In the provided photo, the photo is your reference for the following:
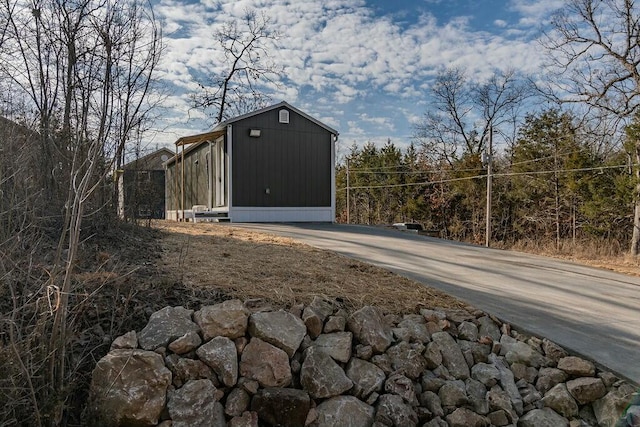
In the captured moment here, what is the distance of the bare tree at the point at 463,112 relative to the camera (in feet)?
70.8

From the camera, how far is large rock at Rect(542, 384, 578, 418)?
118 inches

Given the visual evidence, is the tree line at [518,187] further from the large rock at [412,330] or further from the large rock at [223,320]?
the large rock at [223,320]

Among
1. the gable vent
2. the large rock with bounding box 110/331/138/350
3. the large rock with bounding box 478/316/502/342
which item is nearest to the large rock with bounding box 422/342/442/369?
the large rock with bounding box 478/316/502/342

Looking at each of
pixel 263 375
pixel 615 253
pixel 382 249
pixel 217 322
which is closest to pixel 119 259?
pixel 217 322

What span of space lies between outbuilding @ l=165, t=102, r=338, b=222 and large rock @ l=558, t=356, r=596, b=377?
10.7m

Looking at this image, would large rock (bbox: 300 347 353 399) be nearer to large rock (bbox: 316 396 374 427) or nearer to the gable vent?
large rock (bbox: 316 396 374 427)

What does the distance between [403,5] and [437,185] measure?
9.68 m

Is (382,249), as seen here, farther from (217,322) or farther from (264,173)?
(264,173)

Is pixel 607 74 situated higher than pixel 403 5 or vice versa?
pixel 403 5

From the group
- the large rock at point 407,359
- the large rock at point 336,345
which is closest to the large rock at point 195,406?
the large rock at point 336,345

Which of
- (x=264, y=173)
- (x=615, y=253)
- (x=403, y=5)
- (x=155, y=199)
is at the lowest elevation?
(x=615, y=253)

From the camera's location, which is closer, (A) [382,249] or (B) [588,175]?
(A) [382,249]

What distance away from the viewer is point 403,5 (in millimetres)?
10852

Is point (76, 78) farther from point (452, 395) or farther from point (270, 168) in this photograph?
point (270, 168)
